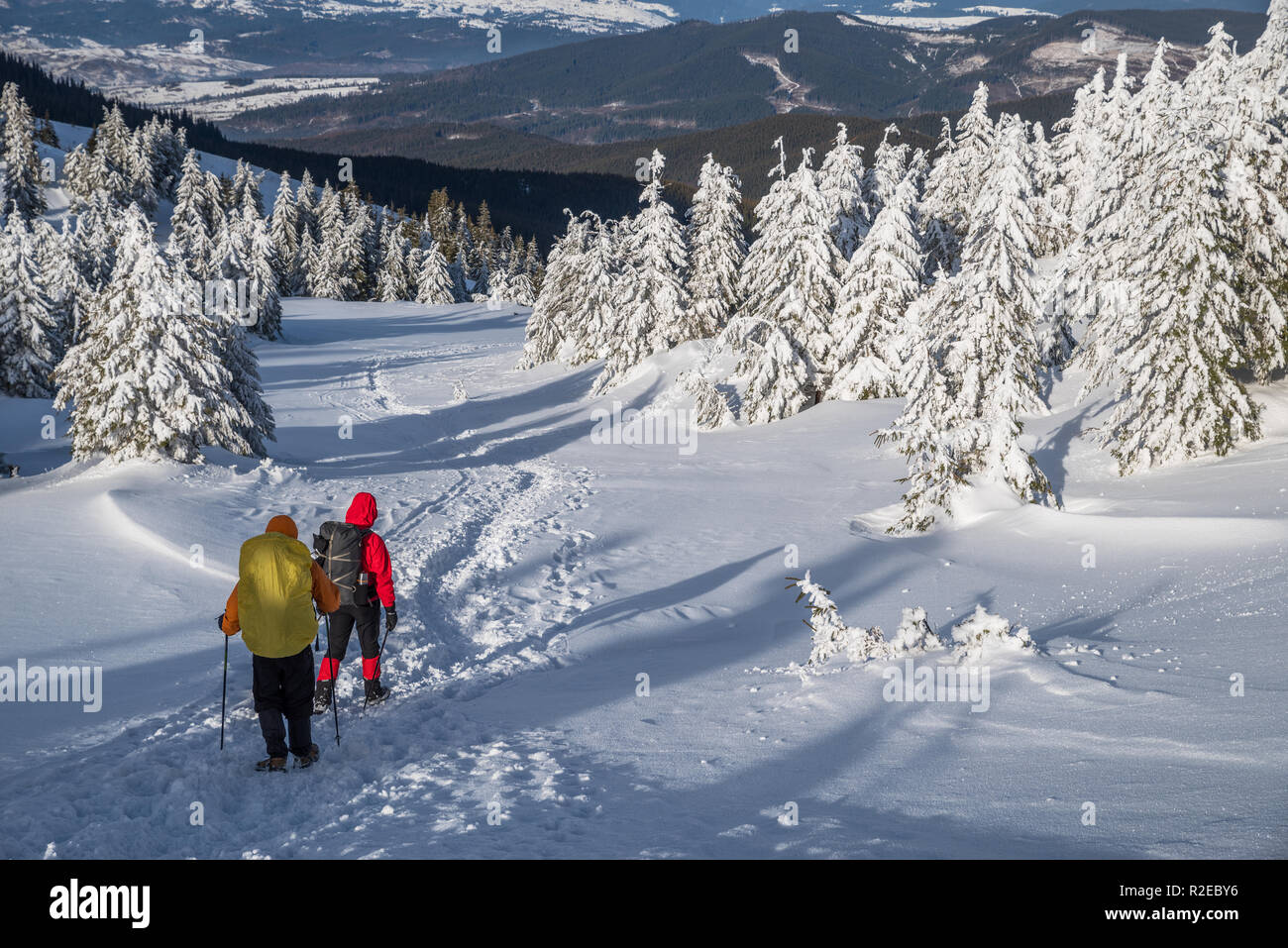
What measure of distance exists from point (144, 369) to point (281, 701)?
44.5 feet

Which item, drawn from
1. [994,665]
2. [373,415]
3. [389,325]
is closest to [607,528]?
[994,665]

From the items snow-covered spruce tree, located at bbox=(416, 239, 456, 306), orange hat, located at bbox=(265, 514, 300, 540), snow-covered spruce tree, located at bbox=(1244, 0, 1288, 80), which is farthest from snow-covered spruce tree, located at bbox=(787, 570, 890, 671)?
snow-covered spruce tree, located at bbox=(416, 239, 456, 306)

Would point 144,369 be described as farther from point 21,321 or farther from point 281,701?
point 21,321

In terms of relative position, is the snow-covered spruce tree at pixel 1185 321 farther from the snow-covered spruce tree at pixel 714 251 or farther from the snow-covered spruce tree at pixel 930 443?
the snow-covered spruce tree at pixel 714 251

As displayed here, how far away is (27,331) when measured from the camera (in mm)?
32812

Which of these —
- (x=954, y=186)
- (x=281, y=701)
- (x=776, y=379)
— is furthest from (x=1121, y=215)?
(x=281, y=701)

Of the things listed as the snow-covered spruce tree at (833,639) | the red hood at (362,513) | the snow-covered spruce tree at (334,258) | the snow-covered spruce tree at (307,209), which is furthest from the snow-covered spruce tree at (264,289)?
the snow-covered spruce tree at (833,639)

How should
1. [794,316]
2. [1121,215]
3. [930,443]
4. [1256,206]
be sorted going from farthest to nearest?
[794,316] < [1121,215] < [1256,206] < [930,443]

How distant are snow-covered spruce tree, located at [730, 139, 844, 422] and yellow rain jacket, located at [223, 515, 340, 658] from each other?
2276 cm

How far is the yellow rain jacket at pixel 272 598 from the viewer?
5980mm

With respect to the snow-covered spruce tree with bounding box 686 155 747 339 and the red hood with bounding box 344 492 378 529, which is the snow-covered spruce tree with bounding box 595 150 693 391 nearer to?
the snow-covered spruce tree with bounding box 686 155 747 339

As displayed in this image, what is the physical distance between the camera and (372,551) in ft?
25.5

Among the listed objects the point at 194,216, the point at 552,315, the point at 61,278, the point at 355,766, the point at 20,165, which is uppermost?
the point at 20,165
